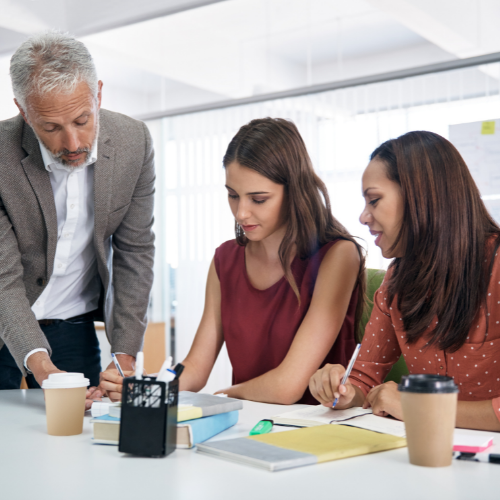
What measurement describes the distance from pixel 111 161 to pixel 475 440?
4.05 feet

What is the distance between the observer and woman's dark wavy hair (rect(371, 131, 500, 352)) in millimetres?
1216

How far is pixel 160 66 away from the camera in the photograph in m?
4.29

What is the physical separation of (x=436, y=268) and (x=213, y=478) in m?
0.69

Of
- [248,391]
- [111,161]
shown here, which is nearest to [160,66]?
[111,161]

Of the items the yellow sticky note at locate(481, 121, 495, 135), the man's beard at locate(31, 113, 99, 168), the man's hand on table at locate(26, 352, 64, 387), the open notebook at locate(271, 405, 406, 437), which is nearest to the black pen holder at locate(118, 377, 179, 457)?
the open notebook at locate(271, 405, 406, 437)

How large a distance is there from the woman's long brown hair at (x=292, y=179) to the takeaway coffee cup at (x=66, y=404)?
2.34ft

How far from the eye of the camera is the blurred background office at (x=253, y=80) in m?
3.24

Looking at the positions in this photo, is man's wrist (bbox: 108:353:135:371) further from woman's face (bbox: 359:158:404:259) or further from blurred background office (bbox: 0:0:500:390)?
blurred background office (bbox: 0:0:500:390)

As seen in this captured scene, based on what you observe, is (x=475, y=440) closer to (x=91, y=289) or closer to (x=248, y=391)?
(x=248, y=391)

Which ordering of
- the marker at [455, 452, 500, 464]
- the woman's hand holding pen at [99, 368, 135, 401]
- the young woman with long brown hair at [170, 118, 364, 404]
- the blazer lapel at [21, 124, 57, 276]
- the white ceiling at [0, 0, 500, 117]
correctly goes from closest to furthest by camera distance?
the marker at [455, 452, 500, 464], the woman's hand holding pen at [99, 368, 135, 401], the young woman with long brown hair at [170, 118, 364, 404], the blazer lapel at [21, 124, 57, 276], the white ceiling at [0, 0, 500, 117]

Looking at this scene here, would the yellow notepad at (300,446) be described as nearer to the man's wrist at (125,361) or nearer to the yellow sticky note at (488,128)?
the man's wrist at (125,361)

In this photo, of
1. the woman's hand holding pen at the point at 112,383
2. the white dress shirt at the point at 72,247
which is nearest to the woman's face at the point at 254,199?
the white dress shirt at the point at 72,247

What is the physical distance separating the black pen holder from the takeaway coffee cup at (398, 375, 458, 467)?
32 centimetres

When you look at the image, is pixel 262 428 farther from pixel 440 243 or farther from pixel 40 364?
pixel 40 364
